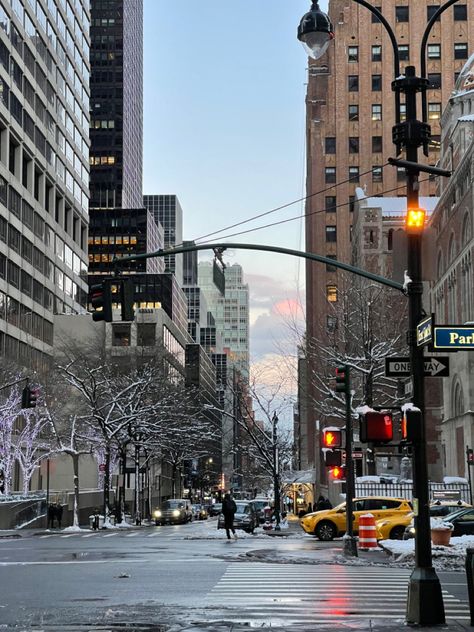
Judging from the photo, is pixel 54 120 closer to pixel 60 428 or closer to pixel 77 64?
pixel 77 64

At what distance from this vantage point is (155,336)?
104 metres

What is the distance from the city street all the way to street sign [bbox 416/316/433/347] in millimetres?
3749

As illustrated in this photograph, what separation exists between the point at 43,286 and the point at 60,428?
64.2ft

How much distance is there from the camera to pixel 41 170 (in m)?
89.4

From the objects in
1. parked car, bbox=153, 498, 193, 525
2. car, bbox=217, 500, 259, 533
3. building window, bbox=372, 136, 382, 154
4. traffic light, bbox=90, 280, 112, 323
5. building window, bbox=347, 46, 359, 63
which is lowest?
parked car, bbox=153, 498, 193, 525

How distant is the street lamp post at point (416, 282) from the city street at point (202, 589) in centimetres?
56

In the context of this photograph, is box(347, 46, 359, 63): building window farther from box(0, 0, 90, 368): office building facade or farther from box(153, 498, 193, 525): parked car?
box(153, 498, 193, 525): parked car

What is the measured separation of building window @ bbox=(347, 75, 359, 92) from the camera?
100 meters

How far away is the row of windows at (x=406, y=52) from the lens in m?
97.8

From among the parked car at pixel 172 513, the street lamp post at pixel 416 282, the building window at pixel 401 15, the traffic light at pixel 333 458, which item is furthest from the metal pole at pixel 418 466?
the building window at pixel 401 15

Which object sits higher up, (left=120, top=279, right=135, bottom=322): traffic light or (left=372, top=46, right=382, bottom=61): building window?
(left=372, top=46, right=382, bottom=61): building window

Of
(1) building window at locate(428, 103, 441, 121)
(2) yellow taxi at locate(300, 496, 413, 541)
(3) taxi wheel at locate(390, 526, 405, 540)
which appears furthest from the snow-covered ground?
(1) building window at locate(428, 103, 441, 121)

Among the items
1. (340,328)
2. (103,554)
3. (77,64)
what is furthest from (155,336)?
(103,554)

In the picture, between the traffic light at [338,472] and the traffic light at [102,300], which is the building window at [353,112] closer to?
the traffic light at [338,472]
